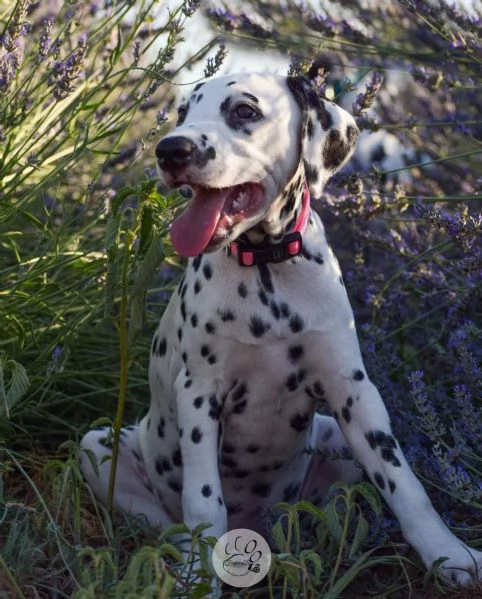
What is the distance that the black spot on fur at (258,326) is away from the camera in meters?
2.97

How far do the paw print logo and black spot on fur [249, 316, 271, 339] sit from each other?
59cm

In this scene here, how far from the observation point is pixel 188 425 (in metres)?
3.00

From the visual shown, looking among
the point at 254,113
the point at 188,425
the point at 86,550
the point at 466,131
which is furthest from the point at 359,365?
the point at 466,131

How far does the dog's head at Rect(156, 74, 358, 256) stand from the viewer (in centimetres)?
273

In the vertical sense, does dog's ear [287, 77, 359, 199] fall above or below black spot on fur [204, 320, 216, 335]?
above

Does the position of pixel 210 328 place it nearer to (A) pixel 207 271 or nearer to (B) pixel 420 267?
(A) pixel 207 271

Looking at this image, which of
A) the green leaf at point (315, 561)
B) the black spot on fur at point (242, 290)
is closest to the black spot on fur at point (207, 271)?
the black spot on fur at point (242, 290)

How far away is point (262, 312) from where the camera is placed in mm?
2977

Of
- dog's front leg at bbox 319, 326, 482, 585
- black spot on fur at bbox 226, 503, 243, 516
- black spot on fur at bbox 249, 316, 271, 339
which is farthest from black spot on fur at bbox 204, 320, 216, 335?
black spot on fur at bbox 226, 503, 243, 516

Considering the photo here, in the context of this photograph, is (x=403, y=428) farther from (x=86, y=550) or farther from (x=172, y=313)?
(x=86, y=550)

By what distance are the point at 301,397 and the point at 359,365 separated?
0.71 ft

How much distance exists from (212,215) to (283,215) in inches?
11.3

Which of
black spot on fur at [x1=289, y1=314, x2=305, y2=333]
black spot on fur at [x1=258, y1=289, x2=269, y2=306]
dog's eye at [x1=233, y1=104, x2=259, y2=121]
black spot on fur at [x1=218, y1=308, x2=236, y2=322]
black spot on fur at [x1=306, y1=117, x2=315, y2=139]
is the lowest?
black spot on fur at [x1=289, y1=314, x2=305, y2=333]

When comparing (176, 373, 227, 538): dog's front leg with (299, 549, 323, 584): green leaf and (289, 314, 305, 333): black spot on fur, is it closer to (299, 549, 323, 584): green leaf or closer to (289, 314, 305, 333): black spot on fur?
(289, 314, 305, 333): black spot on fur
